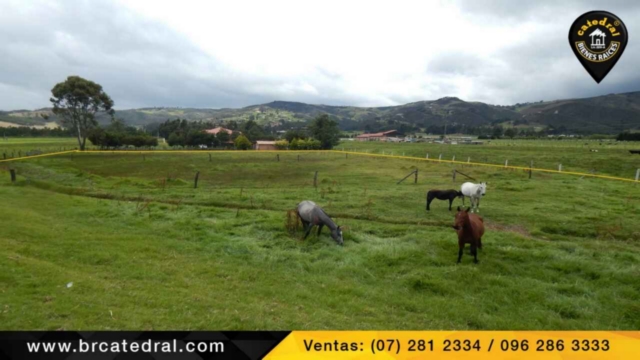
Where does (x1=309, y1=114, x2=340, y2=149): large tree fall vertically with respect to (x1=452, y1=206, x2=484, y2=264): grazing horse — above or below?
above

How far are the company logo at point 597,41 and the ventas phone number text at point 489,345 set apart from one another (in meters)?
3.11

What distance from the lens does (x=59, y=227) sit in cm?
1216

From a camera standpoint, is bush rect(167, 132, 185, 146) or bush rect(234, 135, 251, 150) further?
bush rect(167, 132, 185, 146)

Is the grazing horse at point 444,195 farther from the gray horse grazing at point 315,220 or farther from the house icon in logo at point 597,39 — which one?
the house icon in logo at point 597,39

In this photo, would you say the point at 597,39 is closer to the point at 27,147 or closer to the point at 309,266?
the point at 309,266

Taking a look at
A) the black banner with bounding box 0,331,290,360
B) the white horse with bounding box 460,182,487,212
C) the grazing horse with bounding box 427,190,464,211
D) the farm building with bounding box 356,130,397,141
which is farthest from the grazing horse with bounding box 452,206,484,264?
the farm building with bounding box 356,130,397,141

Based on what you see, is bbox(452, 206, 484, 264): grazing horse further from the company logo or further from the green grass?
the green grass

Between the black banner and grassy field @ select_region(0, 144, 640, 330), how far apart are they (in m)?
2.14

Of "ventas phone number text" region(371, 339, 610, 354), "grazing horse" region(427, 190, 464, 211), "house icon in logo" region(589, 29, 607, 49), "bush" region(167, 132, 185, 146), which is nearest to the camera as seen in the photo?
"ventas phone number text" region(371, 339, 610, 354)

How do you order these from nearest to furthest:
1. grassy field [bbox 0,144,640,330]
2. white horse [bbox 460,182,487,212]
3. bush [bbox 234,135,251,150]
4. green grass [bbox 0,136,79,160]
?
grassy field [bbox 0,144,640,330] < white horse [bbox 460,182,487,212] < green grass [bbox 0,136,79,160] < bush [bbox 234,135,251,150]

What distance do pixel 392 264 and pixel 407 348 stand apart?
6737 mm

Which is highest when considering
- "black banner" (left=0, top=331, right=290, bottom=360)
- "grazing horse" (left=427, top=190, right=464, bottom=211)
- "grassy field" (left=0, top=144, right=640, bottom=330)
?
"black banner" (left=0, top=331, right=290, bottom=360)

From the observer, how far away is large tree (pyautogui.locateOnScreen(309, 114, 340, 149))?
257ft

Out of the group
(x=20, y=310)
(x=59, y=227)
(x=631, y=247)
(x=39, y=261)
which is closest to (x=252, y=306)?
(x=20, y=310)
